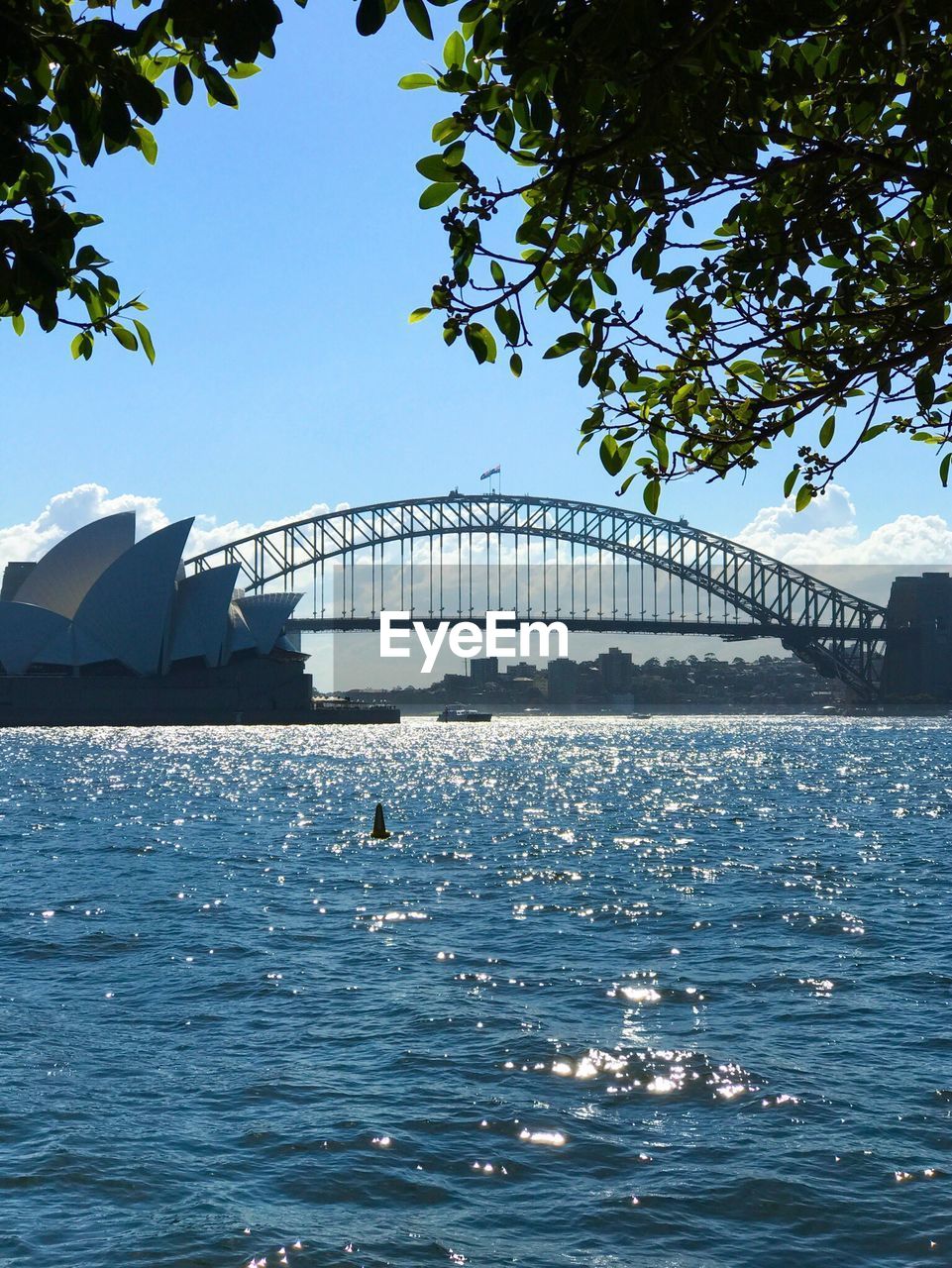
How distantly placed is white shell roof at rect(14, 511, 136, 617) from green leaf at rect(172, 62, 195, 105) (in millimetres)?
111268

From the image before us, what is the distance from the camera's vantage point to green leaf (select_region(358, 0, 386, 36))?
4.41m

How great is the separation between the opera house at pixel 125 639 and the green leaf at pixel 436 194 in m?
105

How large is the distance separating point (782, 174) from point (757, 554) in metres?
174

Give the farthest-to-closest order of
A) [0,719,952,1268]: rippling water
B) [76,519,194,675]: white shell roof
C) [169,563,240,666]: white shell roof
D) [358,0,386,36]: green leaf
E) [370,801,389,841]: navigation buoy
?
[169,563,240,666]: white shell roof, [76,519,194,675]: white shell roof, [370,801,389,841]: navigation buoy, [0,719,952,1268]: rippling water, [358,0,386,36]: green leaf

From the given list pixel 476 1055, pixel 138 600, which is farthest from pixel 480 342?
pixel 138 600

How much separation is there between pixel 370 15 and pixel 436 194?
0.94 m

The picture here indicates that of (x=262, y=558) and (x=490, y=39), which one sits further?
(x=262, y=558)

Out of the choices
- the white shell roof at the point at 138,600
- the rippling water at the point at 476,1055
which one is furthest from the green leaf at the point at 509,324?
the white shell roof at the point at 138,600

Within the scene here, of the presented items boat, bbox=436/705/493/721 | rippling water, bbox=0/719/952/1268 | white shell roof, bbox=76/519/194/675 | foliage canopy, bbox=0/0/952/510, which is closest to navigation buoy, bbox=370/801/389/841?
rippling water, bbox=0/719/952/1268

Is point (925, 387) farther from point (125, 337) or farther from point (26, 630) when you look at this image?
point (26, 630)

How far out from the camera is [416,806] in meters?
47.6

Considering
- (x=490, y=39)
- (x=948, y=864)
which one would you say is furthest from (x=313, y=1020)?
(x=948, y=864)

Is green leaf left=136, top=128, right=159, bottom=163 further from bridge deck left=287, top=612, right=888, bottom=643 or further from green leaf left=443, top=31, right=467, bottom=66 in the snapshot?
bridge deck left=287, top=612, right=888, bottom=643

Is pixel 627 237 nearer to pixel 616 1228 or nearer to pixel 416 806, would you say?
pixel 616 1228
